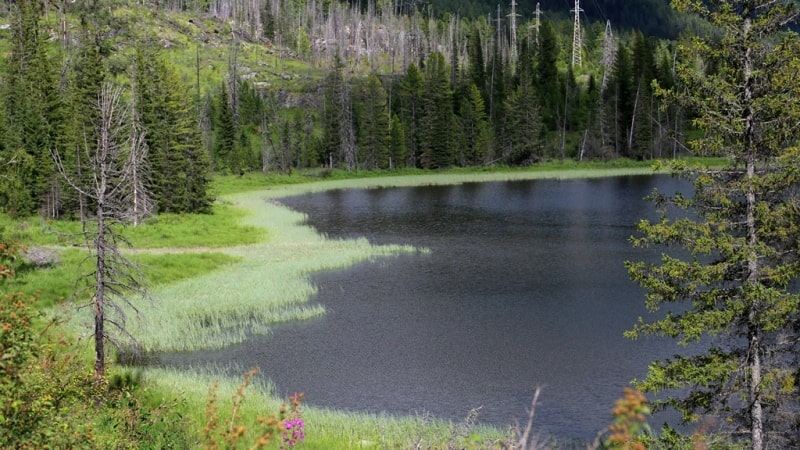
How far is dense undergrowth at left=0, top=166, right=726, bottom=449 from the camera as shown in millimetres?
8062

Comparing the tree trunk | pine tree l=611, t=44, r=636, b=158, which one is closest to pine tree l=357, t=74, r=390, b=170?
pine tree l=611, t=44, r=636, b=158

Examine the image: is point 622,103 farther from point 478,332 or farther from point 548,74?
point 478,332

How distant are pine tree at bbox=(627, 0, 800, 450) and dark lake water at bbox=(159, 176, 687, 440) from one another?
4765 millimetres

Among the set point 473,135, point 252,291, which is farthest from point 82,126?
point 473,135

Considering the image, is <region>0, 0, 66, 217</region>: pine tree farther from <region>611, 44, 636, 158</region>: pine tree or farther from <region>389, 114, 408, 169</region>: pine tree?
<region>611, 44, 636, 158</region>: pine tree

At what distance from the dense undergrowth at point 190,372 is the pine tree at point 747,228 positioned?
1.87 m

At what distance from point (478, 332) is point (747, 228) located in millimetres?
15068

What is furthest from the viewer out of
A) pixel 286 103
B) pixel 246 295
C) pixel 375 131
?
pixel 286 103

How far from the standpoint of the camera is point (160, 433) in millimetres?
13883

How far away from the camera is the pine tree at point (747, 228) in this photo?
14812mm

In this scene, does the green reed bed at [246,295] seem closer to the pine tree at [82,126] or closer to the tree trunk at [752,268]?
the tree trunk at [752,268]

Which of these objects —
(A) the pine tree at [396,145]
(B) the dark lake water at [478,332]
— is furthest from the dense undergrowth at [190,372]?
(A) the pine tree at [396,145]

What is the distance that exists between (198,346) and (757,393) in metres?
20.7

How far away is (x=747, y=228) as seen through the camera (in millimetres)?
15391
